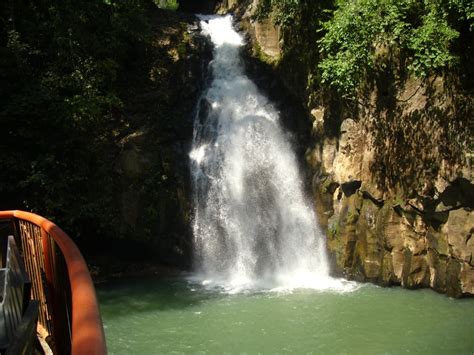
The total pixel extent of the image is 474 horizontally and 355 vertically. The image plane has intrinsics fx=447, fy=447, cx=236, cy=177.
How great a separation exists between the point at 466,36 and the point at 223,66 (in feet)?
28.4

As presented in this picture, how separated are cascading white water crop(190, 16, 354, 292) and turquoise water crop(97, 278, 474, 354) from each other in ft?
5.05

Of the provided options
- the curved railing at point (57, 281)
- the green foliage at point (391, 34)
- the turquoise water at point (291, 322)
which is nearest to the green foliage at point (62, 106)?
the turquoise water at point (291, 322)

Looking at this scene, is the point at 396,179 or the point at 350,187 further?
the point at 350,187

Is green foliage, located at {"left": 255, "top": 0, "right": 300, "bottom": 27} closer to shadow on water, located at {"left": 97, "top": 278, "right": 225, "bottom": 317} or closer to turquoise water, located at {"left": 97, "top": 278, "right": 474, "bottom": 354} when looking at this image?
turquoise water, located at {"left": 97, "top": 278, "right": 474, "bottom": 354}

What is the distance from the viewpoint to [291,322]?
9203 millimetres

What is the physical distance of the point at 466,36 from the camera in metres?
10.2

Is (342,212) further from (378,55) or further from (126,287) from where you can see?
(126,287)

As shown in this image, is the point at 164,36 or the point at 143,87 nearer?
the point at 143,87

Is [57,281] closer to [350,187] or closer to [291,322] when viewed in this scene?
[291,322]

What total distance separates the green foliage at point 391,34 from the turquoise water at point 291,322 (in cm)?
507

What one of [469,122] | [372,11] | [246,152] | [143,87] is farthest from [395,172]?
[143,87]

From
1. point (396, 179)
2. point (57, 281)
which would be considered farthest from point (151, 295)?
point (57, 281)

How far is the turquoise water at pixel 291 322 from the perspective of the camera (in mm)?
8219

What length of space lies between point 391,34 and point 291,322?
6.88 metres
